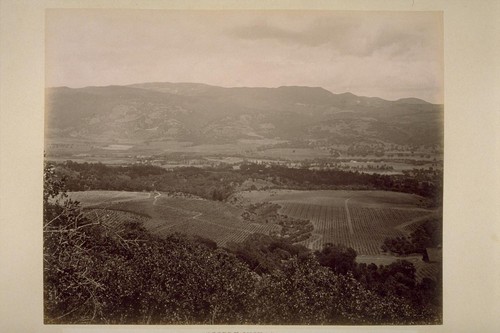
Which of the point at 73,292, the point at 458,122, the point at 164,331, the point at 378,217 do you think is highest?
the point at 458,122

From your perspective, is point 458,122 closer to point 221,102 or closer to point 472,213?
point 472,213

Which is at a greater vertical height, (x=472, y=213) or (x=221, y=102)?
(x=221, y=102)

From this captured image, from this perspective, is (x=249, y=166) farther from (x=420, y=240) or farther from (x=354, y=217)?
(x=420, y=240)

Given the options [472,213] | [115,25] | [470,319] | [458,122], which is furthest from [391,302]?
[115,25]

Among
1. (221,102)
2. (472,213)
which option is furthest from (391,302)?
(221,102)

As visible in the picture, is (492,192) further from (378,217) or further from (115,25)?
(115,25)

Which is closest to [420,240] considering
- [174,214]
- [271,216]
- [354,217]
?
[354,217]
